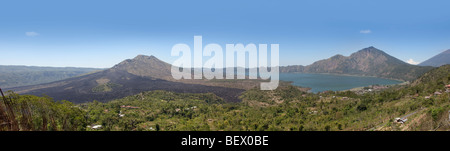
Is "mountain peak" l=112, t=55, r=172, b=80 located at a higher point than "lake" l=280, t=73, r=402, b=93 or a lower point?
higher

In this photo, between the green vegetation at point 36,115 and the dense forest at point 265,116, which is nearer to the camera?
the green vegetation at point 36,115

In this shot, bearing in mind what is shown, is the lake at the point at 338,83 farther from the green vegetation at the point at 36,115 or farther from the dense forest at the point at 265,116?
the green vegetation at the point at 36,115

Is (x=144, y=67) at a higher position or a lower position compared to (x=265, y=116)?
higher

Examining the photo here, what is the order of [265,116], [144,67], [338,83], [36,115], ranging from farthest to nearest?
[144,67], [338,83], [265,116], [36,115]

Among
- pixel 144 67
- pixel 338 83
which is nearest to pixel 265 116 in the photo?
pixel 338 83

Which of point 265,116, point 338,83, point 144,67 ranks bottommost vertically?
point 338,83

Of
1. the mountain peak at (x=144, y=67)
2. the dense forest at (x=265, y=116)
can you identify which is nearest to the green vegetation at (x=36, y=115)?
the dense forest at (x=265, y=116)

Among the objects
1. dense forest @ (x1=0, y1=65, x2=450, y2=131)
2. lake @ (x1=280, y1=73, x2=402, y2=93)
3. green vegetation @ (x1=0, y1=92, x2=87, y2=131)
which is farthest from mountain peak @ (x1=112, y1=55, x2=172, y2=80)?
green vegetation @ (x1=0, y1=92, x2=87, y2=131)

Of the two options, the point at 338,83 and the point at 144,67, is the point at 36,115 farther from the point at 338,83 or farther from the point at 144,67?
the point at 144,67

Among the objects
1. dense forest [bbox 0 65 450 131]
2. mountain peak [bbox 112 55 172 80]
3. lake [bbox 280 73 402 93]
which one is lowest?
lake [bbox 280 73 402 93]

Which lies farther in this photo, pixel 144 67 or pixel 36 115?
pixel 144 67

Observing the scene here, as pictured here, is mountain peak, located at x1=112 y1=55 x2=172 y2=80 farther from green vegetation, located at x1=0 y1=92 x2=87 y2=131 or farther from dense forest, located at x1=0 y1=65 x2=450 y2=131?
green vegetation, located at x1=0 y1=92 x2=87 y2=131

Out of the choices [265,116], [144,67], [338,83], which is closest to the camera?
[265,116]
